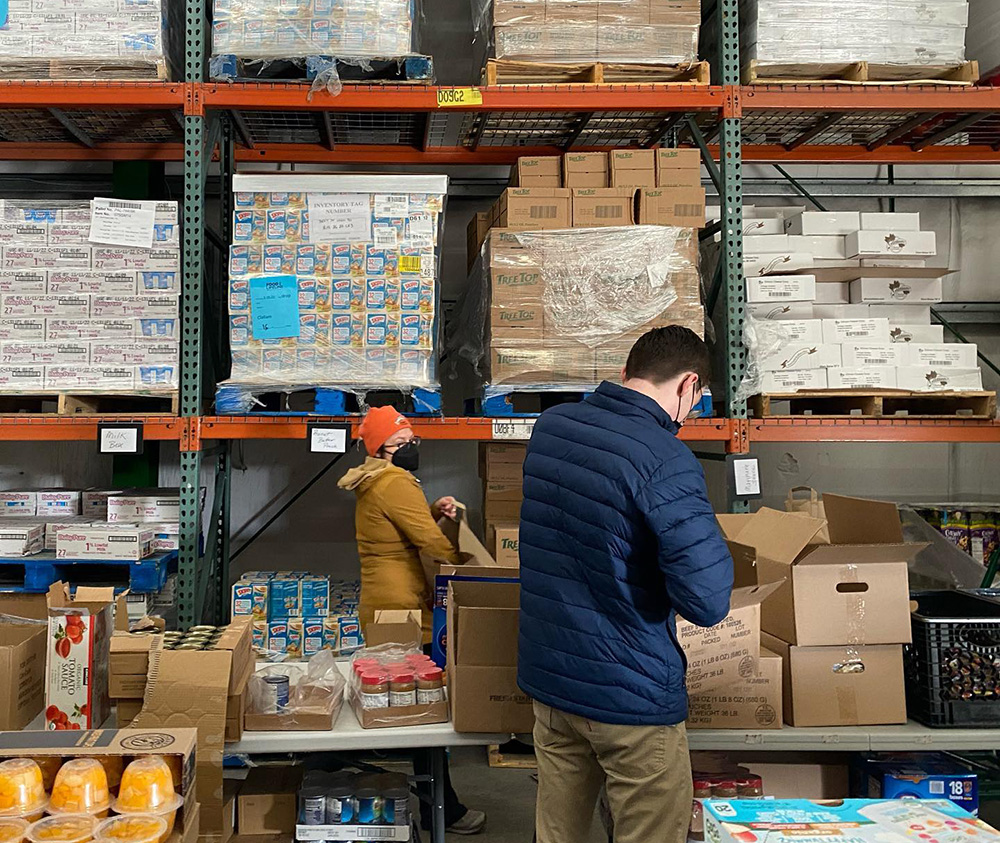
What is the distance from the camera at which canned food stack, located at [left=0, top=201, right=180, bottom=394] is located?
4422mm

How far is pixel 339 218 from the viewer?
14.6ft

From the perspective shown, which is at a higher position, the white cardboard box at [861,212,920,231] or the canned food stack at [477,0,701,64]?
the canned food stack at [477,0,701,64]

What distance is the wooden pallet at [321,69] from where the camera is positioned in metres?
4.47

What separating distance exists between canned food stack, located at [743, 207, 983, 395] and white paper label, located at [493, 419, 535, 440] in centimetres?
118

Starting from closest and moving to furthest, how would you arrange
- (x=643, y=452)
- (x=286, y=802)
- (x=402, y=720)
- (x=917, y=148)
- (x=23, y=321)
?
(x=643, y=452)
(x=402, y=720)
(x=286, y=802)
(x=23, y=321)
(x=917, y=148)

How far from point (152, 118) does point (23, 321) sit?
150 cm

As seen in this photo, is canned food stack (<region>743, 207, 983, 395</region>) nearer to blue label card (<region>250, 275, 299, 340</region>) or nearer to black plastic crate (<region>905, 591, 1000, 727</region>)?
black plastic crate (<region>905, 591, 1000, 727</region>)

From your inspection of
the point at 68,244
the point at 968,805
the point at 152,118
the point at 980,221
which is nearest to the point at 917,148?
the point at 980,221

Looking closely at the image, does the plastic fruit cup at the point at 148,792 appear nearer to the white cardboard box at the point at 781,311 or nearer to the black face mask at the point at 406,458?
the black face mask at the point at 406,458

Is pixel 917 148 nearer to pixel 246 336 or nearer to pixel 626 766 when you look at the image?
pixel 246 336

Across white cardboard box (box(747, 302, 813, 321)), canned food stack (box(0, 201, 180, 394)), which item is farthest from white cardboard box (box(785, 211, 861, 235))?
canned food stack (box(0, 201, 180, 394))

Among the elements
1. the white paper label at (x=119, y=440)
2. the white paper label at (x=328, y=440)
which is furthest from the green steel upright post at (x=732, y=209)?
the white paper label at (x=119, y=440)

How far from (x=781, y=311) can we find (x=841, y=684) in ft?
7.56

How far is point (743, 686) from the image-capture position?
10.2 feet
